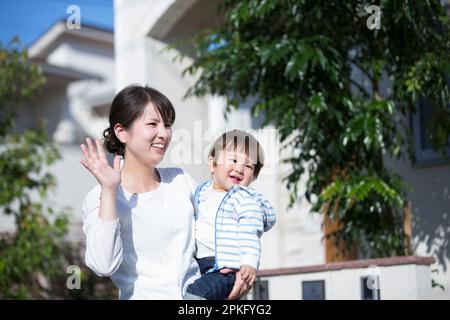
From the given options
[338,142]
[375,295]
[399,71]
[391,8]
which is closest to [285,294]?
[375,295]

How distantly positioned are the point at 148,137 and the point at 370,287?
4136 mm

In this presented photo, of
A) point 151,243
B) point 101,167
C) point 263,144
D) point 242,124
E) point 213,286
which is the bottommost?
point 213,286

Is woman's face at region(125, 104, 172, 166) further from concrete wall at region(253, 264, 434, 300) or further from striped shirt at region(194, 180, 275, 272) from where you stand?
concrete wall at region(253, 264, 434, 300)

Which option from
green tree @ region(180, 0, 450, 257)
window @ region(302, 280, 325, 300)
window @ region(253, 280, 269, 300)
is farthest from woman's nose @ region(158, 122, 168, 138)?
window @ region(253, 280, 269, 300)

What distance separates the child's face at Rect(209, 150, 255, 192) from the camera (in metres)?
2.36

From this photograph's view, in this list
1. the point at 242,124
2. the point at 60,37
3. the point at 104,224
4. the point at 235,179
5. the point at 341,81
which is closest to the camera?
the point at 104,224

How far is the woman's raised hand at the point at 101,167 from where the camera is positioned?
1998 mm

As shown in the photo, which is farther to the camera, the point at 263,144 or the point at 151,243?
the point at 263,144

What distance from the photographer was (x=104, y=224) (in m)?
2.00

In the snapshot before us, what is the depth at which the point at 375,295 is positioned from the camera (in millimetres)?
5988

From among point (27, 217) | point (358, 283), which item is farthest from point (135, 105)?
point (27, 217)

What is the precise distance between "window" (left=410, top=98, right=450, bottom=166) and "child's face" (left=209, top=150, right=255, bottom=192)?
509 cm

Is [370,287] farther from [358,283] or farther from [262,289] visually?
[262,289]

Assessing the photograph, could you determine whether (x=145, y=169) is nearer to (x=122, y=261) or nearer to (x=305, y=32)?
(x=122, y=261)
